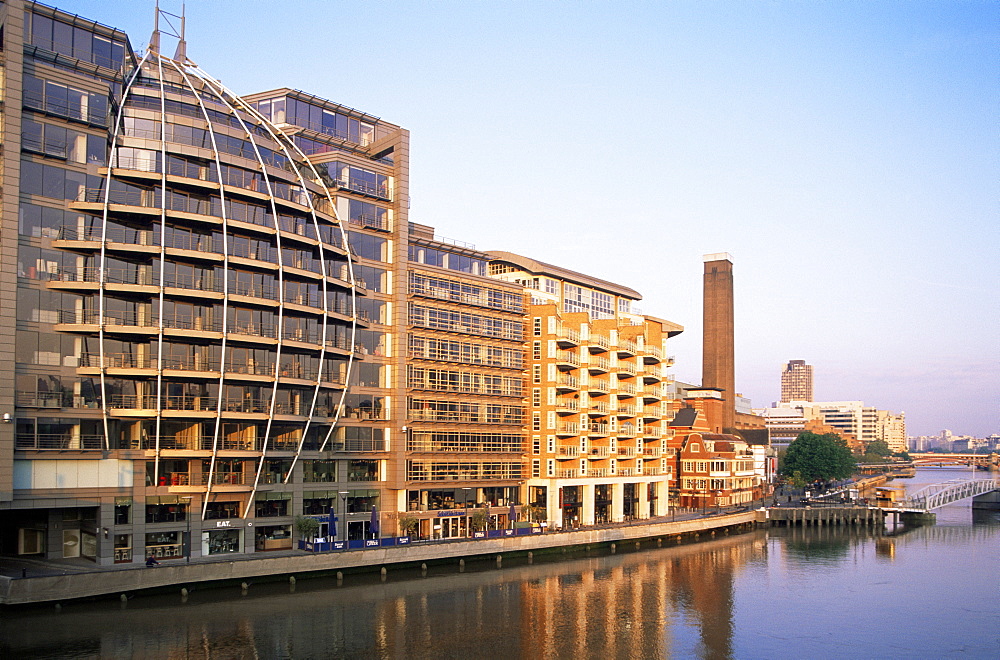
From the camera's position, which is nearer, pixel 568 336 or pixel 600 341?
pixel 568 336

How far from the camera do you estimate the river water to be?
56219mm

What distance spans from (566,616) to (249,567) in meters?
24.4

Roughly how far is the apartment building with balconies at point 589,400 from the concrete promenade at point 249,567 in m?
9.20

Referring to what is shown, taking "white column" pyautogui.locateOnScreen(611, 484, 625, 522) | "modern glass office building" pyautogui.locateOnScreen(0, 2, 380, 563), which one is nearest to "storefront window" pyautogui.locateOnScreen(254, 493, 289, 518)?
"modern glass office building" pyautogui.locateOnScreen(0, 2, 380, 563)

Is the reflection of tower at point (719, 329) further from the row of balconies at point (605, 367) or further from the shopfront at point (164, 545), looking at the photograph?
the shopfront at point (164, 545)

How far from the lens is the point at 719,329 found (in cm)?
19400

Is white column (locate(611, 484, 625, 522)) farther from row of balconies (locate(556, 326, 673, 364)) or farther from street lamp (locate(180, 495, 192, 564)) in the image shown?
street lamp (locate(180, 495, 192, 564))

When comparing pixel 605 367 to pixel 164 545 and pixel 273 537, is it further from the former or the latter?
pixel 164 545

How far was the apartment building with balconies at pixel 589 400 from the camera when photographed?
10881 centimetres

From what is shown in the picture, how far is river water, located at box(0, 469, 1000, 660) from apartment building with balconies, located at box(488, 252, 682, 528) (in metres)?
17.2

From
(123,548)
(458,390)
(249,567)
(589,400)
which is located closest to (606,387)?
(589,400)

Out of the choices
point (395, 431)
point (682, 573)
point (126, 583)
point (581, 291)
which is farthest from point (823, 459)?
point (126, 583)

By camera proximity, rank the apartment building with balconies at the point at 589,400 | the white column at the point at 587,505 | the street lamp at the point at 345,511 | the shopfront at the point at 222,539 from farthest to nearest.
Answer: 1. the white column at the point at 587,505
2. the apartment building with balconies at the point at 589,400
3. the street lamp at the point at 345,511
4. the shopfront at the point at 222,539

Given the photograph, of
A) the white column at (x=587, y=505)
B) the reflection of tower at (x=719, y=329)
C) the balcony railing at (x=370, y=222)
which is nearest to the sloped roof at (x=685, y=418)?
the reflection of tower at (x=719, y=329)
